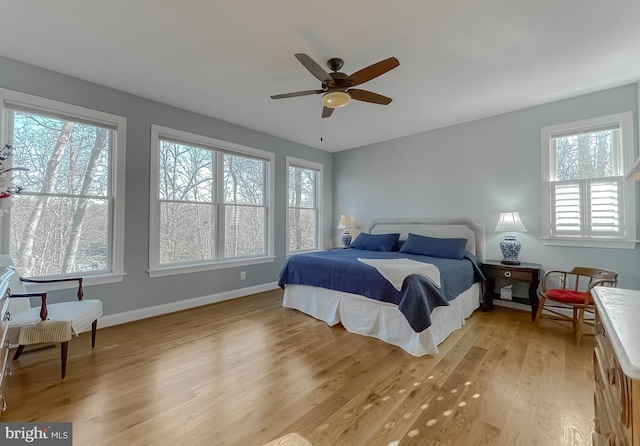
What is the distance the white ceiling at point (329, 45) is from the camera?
197cm

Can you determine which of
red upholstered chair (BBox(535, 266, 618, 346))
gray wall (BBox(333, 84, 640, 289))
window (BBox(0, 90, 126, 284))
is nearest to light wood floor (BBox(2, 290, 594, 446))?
red upholstered chair (BBox(535, 266, 618, 346))

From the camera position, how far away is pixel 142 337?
9.20 feet

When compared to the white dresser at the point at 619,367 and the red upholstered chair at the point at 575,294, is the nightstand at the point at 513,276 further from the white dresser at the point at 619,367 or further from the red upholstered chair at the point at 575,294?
the white dresser at the point at 619,367

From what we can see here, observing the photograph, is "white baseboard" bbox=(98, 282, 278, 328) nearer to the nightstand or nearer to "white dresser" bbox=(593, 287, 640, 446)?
the nightstand

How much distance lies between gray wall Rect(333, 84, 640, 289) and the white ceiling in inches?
10.5

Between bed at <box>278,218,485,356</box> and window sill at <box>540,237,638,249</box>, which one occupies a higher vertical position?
window sill at <box>540,237,638,249</box>

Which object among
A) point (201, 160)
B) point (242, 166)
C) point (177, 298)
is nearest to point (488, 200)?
point (242, 166)

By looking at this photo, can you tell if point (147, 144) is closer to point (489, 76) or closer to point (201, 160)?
point (201, 160)

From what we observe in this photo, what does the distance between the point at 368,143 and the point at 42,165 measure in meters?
4.65

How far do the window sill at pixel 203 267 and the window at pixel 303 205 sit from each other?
722 millimetres

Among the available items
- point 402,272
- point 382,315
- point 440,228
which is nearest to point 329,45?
point 402,272

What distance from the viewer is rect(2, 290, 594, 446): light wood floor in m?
1.55

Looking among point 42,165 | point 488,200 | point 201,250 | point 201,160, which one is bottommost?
point 201,250

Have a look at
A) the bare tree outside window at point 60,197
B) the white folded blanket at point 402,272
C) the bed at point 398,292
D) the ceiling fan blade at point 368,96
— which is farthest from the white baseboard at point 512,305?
the bare tree outside window at point 60,197
